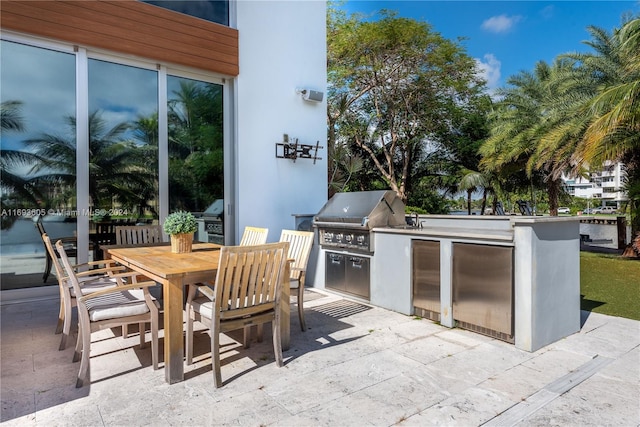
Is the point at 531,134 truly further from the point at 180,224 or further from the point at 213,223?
the point at 180,224

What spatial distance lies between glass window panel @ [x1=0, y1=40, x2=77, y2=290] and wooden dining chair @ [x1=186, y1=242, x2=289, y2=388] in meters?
3.05

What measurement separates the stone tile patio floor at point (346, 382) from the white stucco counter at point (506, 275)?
19 cm

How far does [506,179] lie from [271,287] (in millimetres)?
14059

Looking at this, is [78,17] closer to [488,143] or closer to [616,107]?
[616,107]

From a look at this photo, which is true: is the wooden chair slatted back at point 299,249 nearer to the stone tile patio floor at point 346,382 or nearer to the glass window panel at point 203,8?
the stone tile patio floor at point 346,382

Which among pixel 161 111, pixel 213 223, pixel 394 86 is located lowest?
pixel 213 223

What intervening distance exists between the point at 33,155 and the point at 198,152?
6.61 ft

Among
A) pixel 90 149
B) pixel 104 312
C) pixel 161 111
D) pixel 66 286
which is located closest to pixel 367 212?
pixel 104 312

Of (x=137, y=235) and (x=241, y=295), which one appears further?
(x=137, y=235)

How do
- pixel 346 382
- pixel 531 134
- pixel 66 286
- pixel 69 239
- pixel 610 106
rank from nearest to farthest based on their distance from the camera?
pixel 346 382
pixel 66 286
pixel 69 239
pixel 610 106
pixel 531 134

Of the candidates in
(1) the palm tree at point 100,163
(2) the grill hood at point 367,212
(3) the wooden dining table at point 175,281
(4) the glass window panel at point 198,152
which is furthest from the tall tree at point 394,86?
(3) the wooden dining table at point 175,281

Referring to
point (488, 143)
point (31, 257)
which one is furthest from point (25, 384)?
point (488, 143)

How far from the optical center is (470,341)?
3.41 metres

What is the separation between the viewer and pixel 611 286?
19.0ft
